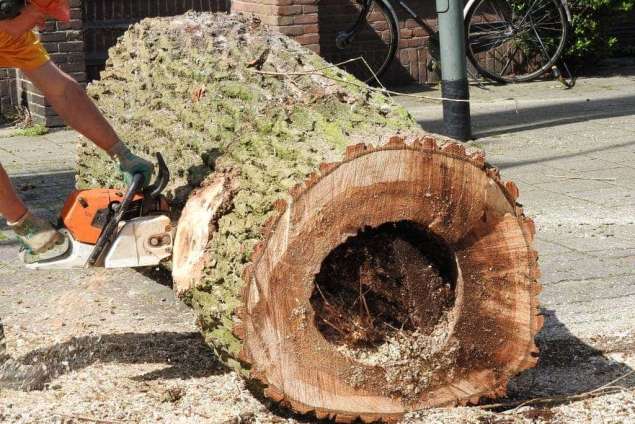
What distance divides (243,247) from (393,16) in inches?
286

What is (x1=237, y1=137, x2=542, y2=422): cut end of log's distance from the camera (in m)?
3.57

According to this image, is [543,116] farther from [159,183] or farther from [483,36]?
[159,183]

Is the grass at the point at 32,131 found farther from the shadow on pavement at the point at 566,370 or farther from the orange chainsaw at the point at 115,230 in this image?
the shadow on pavement at the point at 566,370

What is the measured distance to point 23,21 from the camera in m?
4.05

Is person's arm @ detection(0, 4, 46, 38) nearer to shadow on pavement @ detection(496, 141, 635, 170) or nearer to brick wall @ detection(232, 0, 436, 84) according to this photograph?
shadow on pavement @ detection(496, 141, 635, 170)

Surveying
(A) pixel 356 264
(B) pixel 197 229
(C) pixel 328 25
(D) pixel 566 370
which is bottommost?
(D) pixel 566 370

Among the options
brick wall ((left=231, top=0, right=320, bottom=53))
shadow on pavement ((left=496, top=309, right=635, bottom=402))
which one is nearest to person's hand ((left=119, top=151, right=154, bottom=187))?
shadow on pavement ((left=496, top=309, right=635, bottom=402))

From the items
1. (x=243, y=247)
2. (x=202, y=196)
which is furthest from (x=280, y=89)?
(x=243, y=247)

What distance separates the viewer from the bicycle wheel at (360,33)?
34.9ft

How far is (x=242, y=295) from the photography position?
3.55 metres

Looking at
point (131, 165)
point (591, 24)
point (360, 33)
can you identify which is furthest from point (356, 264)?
point (591, 24)

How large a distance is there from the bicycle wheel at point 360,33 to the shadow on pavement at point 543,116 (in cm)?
154

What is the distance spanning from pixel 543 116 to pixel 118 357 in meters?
5.55

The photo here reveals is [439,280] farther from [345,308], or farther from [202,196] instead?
[202,196]
